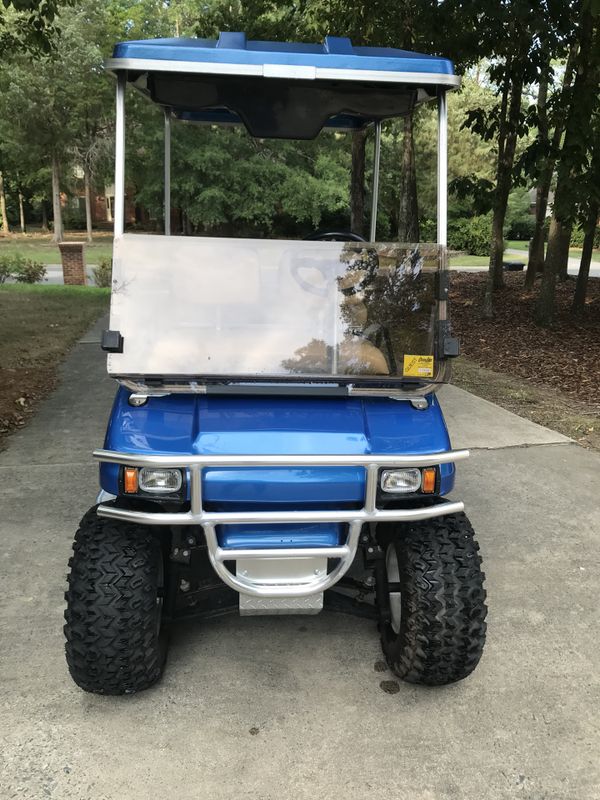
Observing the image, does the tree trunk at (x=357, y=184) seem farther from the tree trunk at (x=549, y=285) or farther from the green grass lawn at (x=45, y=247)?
the green grass lawn at (x=45, y=247)

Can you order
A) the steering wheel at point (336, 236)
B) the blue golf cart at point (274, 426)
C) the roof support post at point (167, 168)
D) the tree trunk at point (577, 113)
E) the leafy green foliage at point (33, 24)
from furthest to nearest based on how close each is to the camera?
the tree trunk at point (577, 113), the leafy green foliage at point (33, 24), the roof support post at point (167, 168), the steering wheel at point (336, 236), the blue golf cart at point (274, 426)

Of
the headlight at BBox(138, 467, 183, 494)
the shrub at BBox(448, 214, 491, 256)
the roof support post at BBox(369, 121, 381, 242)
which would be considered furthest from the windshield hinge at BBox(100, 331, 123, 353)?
the shrub at BBox(448, 214, 491, 256)

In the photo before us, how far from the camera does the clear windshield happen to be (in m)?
2.58

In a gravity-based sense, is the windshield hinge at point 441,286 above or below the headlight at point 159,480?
above

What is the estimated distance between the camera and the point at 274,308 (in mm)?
2678

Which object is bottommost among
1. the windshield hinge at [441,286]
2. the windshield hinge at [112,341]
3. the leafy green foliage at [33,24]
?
the windshield hinge at [112,341]

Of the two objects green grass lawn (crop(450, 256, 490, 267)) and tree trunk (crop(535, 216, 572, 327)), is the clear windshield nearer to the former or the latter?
tree trunk (crop(535, 216, 572, 327))

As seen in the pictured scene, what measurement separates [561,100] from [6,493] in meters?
7.48

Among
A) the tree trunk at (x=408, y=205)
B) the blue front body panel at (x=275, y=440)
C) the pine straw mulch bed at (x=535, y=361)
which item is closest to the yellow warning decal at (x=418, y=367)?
the blue front body panel at (x=275, y=440)

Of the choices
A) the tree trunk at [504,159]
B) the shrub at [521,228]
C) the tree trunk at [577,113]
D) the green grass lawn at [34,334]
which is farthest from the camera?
the shrub at [521,228]

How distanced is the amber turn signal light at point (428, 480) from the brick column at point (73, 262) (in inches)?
594

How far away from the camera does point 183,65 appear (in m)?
2.38

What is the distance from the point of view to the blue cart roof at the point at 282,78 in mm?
2391

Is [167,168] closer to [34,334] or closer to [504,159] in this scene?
[34,334]
